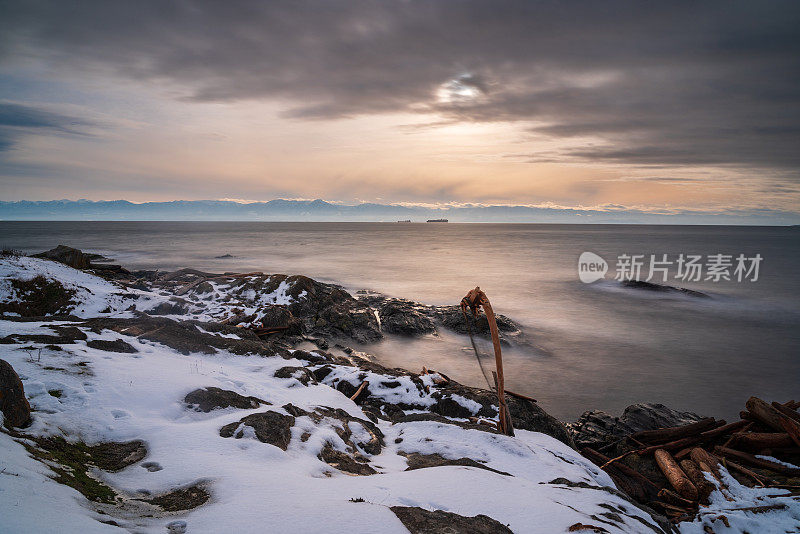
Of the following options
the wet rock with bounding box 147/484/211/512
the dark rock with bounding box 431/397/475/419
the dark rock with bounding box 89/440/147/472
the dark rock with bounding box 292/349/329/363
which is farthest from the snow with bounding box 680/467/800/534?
the dark rock with bounding box 292/349/329/363

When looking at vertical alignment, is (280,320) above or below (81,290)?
below

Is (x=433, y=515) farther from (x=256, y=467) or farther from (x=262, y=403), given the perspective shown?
(x=262, y=403)

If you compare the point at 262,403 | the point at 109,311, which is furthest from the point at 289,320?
the point at 262,403

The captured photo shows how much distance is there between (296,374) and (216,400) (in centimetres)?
267

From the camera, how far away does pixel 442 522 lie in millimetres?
3553

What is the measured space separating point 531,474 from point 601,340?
17.7m

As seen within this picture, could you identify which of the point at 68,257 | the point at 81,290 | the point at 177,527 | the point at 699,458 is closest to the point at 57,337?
the point at 177,527

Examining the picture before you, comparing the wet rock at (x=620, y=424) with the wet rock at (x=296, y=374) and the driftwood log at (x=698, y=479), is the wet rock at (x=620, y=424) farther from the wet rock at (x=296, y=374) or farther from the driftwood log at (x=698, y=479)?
the wet rock at (x=296, y=374)

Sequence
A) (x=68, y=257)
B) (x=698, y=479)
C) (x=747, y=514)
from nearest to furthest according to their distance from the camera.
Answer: (x=747, y=514)
(x=698, y=479)
(x=68, y=257)

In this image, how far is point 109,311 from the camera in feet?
44.6

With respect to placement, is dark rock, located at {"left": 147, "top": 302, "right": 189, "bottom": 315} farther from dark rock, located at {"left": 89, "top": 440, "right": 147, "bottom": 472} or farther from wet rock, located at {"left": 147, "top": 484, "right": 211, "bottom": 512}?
wet rock, located at {"left": 147, "top": 484, "right": 211, "bottom": 512}

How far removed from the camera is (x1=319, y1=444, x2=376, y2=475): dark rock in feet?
16.7

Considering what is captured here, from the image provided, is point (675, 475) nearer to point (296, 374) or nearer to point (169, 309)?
point (296, 374)

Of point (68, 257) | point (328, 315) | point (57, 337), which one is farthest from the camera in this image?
point (68, 257)
